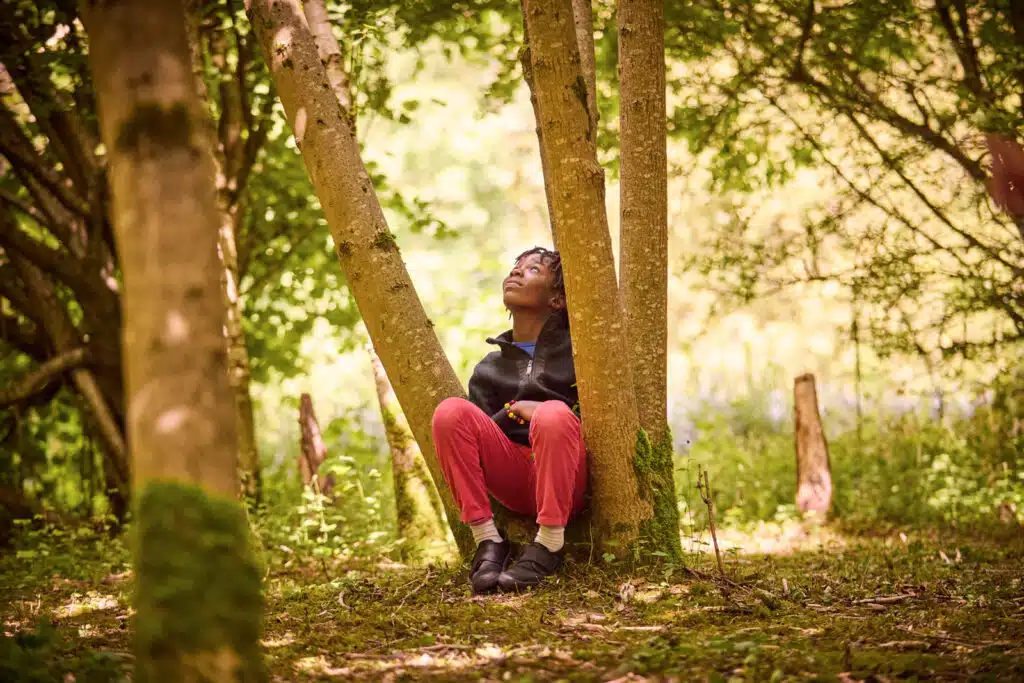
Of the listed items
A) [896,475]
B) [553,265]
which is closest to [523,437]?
[553,265]

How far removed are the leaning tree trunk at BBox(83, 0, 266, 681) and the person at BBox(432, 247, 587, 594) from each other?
195 cm

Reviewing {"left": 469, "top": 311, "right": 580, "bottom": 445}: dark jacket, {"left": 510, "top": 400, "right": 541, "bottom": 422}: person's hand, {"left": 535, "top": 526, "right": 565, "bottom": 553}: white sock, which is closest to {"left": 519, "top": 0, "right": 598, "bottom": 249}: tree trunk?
{"left": 469, "top": 311, "right": 580, "bottom": 445}: dark jacket

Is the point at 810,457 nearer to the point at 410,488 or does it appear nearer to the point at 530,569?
the point at 410,488

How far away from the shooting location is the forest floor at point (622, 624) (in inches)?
96.3

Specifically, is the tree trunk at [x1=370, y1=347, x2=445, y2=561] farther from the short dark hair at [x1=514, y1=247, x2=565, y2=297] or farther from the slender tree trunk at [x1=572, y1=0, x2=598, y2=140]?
the slender tree trunk at [x1=572, y1=0, x2=598, y2=140]

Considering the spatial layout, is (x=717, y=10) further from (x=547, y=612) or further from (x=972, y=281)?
(x=547, y=612)

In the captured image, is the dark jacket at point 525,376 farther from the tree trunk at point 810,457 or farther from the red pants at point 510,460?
the tree trunk at point 810,457

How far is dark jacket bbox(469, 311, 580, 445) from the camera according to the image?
3988mm

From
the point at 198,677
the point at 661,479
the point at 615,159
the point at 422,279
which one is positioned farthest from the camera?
the point at 422,279

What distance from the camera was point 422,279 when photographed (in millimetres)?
10695

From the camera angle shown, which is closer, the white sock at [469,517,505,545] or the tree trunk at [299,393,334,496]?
the white sock at [469,517,505,545]

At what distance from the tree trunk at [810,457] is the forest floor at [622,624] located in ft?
4.65

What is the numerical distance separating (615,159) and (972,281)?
2665 mm

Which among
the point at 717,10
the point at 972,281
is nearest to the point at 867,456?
the point at 972,281
